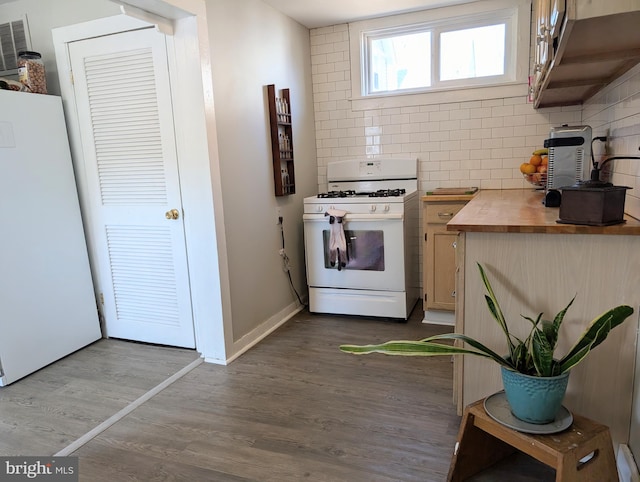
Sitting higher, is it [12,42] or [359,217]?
[12,42]

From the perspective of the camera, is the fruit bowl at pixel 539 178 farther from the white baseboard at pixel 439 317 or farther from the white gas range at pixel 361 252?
the white baseboard at pixel 439 317

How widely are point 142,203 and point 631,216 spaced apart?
105 inches

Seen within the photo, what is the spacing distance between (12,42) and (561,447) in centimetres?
396

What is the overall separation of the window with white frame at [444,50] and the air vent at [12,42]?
2.43m

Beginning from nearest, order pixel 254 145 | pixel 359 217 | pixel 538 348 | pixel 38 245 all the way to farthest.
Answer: pixel 538 348
pixel 38 245
pixel 254 145
pixel 359 217

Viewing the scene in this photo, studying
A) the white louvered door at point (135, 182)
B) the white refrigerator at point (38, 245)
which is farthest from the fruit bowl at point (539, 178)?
the white refrigerator at point (38, 245)

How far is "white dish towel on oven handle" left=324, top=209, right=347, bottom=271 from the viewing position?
3229mm

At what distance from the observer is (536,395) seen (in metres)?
1.35

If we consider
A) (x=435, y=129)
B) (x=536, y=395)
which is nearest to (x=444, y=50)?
(x=435, y=129)

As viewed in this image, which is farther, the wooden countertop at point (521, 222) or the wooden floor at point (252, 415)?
the wooden floor at point (252, 415)

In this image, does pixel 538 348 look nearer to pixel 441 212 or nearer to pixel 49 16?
pixel 441 212

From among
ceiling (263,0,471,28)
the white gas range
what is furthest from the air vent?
the white gas range

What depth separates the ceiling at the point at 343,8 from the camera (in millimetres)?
3141

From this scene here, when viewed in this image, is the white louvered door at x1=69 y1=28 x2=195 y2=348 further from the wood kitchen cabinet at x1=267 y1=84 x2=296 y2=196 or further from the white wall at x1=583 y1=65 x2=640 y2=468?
the white wall at x1=583 y1=65 x2=640 y2=468
